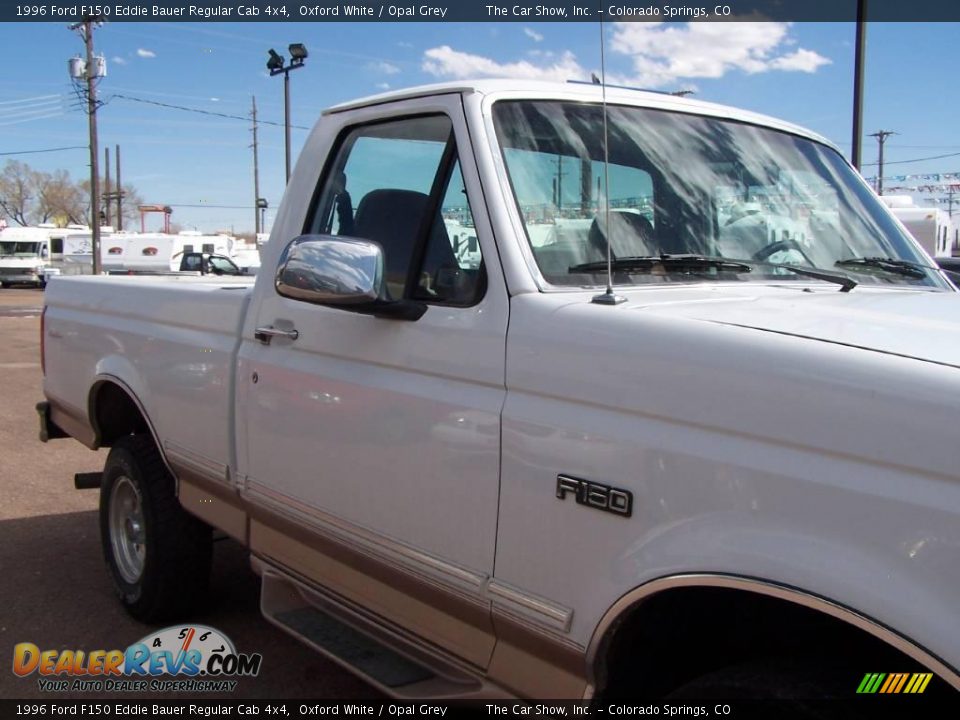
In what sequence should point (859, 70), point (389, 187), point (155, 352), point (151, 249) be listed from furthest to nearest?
point (151, 249) → point (859, 70) → point (155, 352) → point (389, 187)

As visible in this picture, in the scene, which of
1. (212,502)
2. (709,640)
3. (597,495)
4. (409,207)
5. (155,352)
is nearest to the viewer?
(597,495)

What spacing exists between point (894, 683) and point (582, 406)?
82 centimetres

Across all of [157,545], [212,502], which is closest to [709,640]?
[212,502]

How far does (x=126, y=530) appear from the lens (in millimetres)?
4336

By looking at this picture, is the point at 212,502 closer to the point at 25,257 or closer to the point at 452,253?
the point at 452,253

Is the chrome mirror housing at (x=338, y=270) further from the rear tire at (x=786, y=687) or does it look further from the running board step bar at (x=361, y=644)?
the rear tire at (x=786, y=687)

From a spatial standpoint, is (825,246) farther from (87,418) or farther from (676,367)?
(87,418)

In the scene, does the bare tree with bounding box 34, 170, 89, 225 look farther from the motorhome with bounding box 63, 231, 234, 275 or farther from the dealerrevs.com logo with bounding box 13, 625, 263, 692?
the dealerrevs.com logo with bounding box 13, 625, 263, 692

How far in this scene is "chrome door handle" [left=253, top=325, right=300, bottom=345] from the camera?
2953 mm

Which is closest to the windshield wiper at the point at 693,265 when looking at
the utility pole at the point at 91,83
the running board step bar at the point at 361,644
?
the running board step bar at the point at 361,644

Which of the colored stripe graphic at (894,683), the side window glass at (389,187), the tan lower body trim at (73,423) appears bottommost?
the tan lower body trim at (73,423)

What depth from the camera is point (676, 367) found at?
1.85 metres

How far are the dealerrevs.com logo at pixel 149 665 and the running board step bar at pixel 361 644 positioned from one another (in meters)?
0.65

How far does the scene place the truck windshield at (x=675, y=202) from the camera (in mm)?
2459
